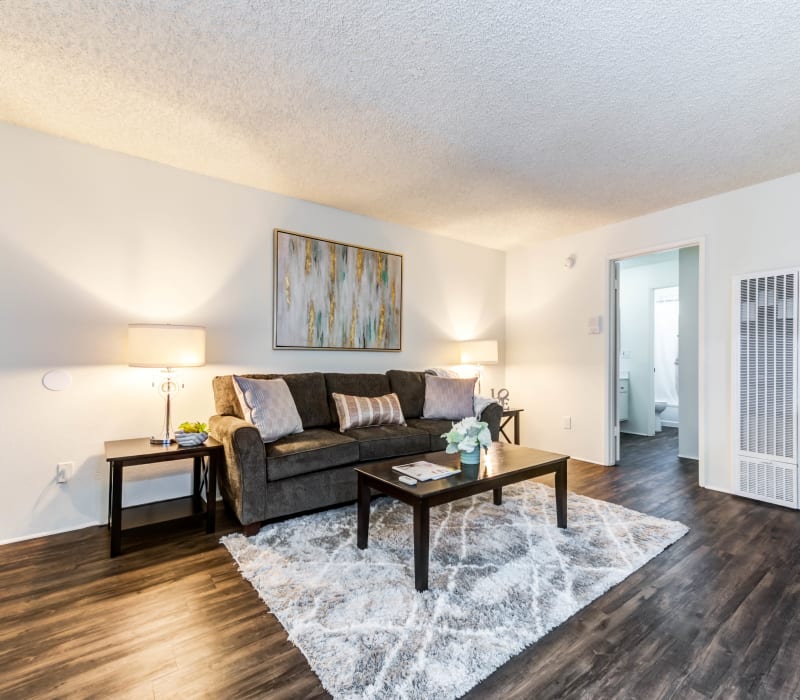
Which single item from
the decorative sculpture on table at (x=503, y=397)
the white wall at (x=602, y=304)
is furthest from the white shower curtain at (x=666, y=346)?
the decorative sculpture on table at (x=503, y=397)

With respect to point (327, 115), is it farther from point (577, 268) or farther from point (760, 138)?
point (577, 268)

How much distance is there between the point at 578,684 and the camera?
141 centimetres

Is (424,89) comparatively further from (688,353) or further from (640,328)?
(640,328)

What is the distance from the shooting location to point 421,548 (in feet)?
6.31

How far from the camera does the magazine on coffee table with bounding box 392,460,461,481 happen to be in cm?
218

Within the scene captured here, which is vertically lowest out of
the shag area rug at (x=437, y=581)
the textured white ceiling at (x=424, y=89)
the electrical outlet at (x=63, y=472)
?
the shag area rug at (x=437, y=581)

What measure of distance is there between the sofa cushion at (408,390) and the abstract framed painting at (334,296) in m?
0.35

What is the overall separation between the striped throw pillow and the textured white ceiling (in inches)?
67.5

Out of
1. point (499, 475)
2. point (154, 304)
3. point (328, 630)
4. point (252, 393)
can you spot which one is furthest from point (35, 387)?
point (499, 475)

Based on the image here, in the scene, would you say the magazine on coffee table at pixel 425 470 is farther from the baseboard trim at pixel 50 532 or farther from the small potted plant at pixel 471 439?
the baseboard trim at pixel 50 532

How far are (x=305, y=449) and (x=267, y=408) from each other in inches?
15.9

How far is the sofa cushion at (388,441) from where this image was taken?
2.97 meters

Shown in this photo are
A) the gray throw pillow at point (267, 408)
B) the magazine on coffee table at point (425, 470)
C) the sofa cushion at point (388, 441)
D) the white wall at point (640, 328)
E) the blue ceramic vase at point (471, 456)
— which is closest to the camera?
the magazine on coffee table at point (425, 470)

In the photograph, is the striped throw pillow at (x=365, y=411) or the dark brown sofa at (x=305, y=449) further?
the striped throw pillow at (x=365, y=411)
